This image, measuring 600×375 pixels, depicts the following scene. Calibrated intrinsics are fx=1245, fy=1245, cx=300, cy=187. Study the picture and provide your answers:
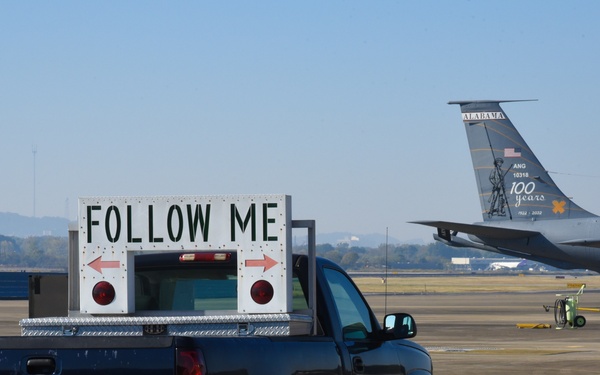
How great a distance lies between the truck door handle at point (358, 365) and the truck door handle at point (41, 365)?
106 inches

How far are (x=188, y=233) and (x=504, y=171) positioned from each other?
37551 mm

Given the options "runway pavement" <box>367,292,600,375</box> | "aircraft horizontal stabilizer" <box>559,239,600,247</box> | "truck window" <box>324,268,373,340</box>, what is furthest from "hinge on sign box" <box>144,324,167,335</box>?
"aircraft horizontal stabilizer" <box>559,239,600,247</box>

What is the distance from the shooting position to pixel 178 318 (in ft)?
24.9

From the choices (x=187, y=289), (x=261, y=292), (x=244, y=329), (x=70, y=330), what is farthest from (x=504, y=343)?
(x=70, y=330)

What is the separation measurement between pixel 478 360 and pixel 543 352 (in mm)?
→ 2692

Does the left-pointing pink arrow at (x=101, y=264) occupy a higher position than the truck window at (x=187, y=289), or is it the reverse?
the left-pointing pink arrow at (x=101, y=264)

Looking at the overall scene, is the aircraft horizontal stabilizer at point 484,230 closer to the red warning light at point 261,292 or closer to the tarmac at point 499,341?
the tarmac at point 499,341

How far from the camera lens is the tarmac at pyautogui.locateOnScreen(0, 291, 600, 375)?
2041cm

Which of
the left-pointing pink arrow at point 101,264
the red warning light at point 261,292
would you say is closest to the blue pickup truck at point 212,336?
the red warning light at point 261,292

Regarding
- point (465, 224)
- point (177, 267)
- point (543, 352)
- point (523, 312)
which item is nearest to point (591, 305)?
point (523, 312)

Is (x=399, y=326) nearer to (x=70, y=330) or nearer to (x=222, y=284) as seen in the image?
(x=222, y=284)

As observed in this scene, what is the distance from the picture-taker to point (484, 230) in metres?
41.4

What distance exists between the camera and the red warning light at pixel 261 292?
7676mm

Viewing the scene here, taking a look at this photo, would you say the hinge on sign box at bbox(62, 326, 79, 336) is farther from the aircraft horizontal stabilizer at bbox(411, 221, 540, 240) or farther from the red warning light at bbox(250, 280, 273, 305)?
the aircraft horizontal stabilizer at bbox(411, 221, 540, 240)
